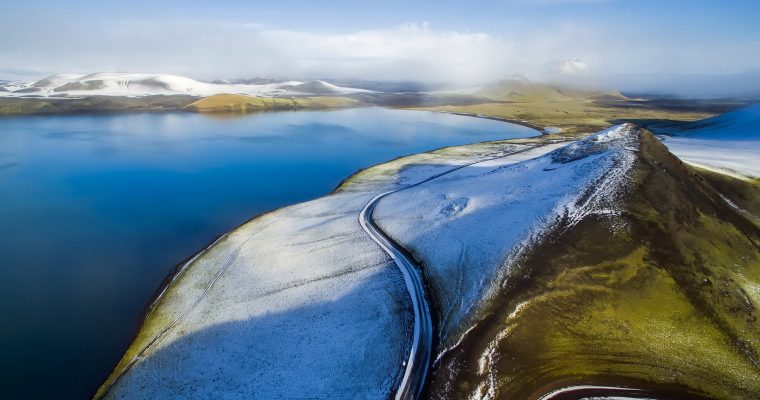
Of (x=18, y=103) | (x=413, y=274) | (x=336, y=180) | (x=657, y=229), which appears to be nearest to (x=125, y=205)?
(x=336, y=180)

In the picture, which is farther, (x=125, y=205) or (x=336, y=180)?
(x=336, y=180)

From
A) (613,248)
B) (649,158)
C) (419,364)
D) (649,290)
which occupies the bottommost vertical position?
(419,364)

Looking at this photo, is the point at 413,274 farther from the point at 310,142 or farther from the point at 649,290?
the point at 310,142

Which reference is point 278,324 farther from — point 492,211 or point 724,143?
point 724,143

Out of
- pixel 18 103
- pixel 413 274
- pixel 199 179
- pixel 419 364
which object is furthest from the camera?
pixel 18 103

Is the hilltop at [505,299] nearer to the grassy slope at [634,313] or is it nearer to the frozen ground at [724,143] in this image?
the grassy slope at [634,313]

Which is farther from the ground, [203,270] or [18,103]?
[18,103]

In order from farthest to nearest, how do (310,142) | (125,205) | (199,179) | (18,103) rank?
(18,103)
(310,142)
(199,179)
(125,205)

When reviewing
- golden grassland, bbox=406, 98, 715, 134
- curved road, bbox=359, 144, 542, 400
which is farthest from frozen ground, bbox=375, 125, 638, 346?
golden grassland, bbox=406, 98, 715, 134
